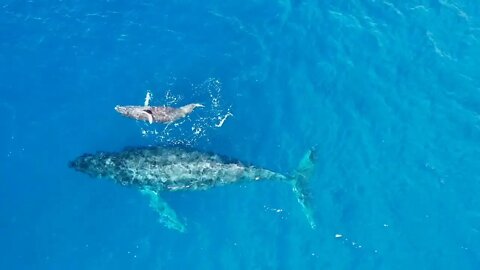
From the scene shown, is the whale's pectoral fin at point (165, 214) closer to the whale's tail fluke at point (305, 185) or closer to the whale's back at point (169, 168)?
the whale's back at point (169, 168)

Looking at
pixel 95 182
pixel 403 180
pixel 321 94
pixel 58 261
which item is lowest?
pixel 58 261

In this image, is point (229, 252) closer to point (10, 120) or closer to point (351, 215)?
point (351, 215)

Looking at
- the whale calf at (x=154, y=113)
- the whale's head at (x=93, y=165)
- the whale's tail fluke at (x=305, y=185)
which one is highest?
the whale calf at (x=154, y=113)

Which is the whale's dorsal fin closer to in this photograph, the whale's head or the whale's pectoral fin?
the whale's head

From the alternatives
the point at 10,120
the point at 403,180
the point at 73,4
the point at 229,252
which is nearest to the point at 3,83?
the point at 10,120

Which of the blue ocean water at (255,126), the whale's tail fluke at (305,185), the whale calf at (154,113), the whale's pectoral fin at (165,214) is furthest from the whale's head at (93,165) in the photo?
the whale's tail fluke at (305,185)

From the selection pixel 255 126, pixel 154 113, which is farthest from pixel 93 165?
pixel 255 126

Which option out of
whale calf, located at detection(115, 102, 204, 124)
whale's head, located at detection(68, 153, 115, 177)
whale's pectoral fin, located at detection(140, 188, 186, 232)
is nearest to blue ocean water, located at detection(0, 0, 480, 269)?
whale's pectoral fin, located at detection(140, 188, 186, 232)
